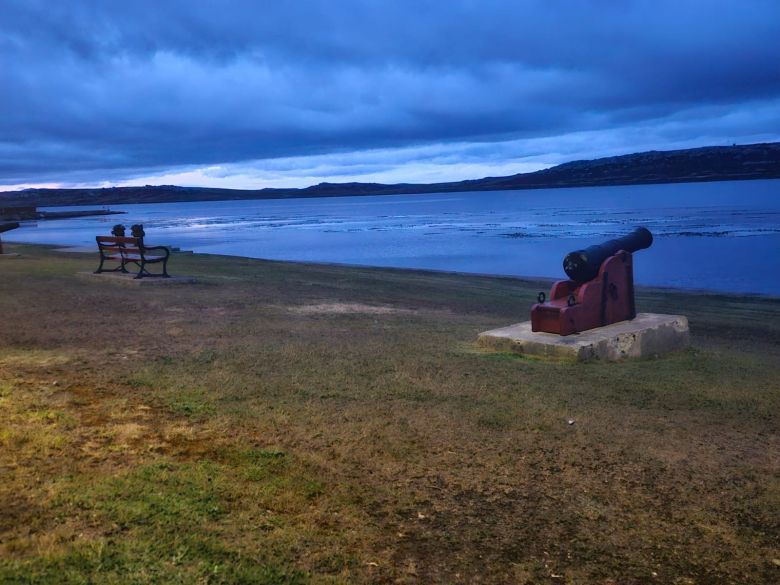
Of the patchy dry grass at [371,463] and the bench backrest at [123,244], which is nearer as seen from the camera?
the patchy dry grass at [371,463]

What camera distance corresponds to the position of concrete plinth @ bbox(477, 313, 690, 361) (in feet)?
24.4

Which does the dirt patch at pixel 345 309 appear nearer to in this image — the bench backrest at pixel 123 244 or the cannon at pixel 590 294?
the cannon at pixel 590 294

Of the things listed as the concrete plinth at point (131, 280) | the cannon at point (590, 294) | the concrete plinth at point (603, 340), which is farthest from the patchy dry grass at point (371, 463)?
the concrete plinth at point (131, 280)

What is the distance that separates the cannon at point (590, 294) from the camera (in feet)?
26.0

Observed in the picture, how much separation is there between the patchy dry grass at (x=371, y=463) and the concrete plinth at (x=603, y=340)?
234mm

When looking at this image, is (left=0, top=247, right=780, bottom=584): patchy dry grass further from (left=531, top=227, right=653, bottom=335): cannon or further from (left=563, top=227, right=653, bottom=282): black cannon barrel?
(left=563, top=227, right=653, bottom=282): black cannon barrel

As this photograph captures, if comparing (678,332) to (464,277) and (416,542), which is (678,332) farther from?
(464,277)

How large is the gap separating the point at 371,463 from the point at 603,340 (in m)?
4.03

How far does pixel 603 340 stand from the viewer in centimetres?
757

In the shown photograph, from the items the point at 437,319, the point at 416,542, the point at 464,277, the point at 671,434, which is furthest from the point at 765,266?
the point at 416,542

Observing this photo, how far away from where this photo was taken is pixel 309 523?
3410 millimetres

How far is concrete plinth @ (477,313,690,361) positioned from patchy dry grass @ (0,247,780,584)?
0.77 feet

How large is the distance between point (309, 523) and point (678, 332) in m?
6.23

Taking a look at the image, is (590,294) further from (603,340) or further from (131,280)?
(131,280)
